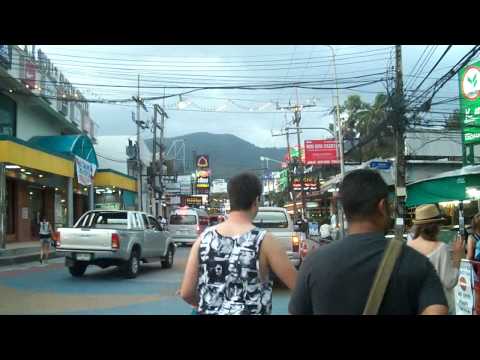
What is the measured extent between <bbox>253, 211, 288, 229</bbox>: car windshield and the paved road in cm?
204

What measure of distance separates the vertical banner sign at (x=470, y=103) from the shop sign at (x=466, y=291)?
15.6 metres

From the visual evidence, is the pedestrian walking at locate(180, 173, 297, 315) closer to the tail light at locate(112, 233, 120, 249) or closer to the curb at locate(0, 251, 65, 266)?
the tail light at locate(112, 233, 120, 249)

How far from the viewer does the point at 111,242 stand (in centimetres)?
1304

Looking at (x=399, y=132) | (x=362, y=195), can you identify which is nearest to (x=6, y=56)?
(x=399, y=132)

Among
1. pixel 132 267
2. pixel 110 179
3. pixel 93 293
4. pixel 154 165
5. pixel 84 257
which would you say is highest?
pixel 154 165

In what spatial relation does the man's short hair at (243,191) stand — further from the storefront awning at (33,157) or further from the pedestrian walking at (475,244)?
the storefront awning at (33,157)

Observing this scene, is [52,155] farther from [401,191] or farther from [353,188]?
[353,188]

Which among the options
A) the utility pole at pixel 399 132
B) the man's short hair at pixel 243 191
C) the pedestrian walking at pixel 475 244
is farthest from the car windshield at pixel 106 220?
the man's short hair at pixel 243 191

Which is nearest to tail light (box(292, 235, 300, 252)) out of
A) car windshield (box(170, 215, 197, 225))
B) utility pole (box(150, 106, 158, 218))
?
car windshield (box(170, 215, 197, 225))

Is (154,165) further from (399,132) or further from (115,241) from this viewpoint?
(115,241)

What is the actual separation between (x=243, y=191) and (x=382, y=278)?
121 cm

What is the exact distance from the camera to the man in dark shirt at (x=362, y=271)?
7.48 ft

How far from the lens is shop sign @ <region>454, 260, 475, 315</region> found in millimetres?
6742
